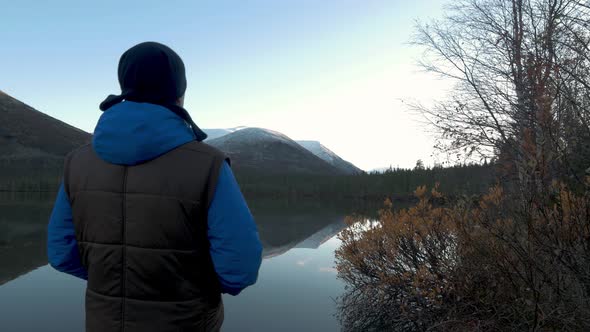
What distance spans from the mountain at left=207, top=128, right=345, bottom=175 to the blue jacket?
135531mm

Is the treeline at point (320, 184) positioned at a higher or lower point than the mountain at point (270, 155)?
lower

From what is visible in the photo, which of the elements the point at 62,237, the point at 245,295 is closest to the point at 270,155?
the point at 245,295

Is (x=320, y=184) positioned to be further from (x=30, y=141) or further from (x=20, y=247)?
(x=30, y=141)

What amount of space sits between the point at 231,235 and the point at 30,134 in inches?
5107

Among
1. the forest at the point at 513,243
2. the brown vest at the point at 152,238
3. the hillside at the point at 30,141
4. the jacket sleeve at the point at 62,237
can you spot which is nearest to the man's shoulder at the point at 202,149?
the brown vest at the point at 152,238

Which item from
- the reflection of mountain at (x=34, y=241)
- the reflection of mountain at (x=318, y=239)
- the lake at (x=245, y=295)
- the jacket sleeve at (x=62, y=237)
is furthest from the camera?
the reflection of mountain at (x=318, y=239)

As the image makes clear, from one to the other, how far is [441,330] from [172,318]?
3.25 metres

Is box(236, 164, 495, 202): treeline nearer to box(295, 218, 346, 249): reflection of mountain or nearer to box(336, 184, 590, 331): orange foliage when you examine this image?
box(295, 218, 346, 249): reflection of mountain

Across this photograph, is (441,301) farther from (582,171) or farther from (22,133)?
(22,133)

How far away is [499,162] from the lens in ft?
22.4

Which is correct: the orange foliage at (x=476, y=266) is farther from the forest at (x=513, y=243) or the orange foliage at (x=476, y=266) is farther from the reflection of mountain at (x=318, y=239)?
the reflection of mountain at (x=318, y=239)

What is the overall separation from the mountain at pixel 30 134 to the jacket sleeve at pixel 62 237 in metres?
112

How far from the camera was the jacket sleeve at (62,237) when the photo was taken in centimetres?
187

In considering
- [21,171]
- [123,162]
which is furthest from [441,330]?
[21,171]
